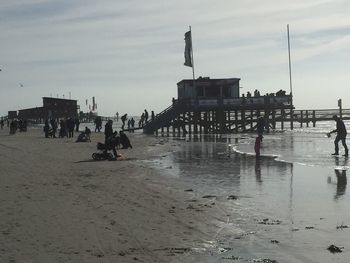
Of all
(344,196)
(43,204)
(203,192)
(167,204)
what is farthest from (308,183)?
(43,204)

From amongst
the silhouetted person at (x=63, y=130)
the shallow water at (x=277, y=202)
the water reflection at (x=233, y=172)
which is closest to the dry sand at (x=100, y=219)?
the shallow water at (x=277, y=202)

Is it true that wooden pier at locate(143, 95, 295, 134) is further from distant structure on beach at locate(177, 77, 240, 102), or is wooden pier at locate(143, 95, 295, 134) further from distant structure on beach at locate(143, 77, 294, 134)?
distant structure on beach at locate(177, 77, 240, 102)

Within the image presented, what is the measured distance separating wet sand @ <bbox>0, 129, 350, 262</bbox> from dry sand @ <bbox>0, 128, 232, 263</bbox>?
1cm

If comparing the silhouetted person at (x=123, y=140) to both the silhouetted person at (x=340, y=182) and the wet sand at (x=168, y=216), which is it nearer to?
the wet sand at (x=168, y=216)

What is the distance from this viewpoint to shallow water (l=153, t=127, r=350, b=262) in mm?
6477

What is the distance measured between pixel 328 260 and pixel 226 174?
8.88 m

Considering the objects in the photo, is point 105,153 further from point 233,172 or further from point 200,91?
point 200,91

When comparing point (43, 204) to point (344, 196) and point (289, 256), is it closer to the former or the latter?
point (289, 256)

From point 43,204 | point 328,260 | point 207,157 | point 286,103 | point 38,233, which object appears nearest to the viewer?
point 328,260

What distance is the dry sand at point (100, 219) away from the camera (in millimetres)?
6057

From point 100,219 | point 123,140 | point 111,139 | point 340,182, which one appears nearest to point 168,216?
point 100,219

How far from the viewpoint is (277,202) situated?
988 cm

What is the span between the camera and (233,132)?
161 ft

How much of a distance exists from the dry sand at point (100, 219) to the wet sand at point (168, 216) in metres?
0.01
